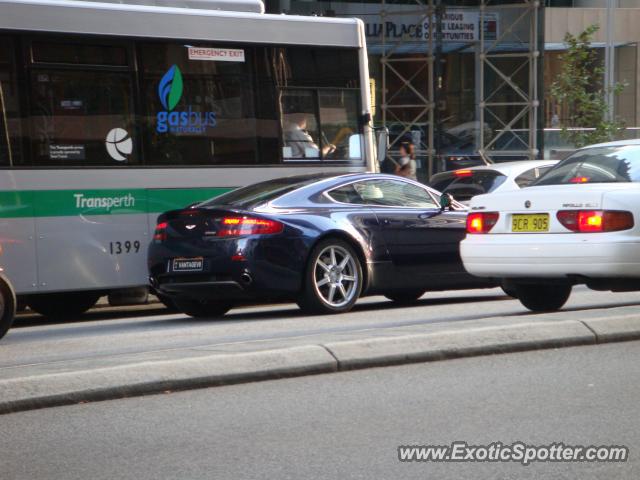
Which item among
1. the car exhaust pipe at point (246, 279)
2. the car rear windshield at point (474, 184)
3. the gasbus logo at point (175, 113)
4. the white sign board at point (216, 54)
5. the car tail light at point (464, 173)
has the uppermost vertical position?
the white sign board at point (216, 54)

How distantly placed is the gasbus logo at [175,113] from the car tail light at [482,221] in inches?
149

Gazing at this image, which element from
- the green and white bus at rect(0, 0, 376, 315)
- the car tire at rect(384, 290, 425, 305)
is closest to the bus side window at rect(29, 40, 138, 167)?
the green and white bus at rect(0, 0, 376, 315)

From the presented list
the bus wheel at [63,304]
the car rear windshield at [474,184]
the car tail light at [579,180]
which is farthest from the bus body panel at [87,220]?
the car tail light at [579,180]

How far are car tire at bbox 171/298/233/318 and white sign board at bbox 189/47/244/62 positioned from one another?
2656 mm

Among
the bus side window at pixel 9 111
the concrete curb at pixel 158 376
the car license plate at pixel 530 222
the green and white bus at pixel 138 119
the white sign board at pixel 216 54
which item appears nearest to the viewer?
the concrete curb at pixel 158 376

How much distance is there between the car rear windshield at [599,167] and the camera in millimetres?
9891

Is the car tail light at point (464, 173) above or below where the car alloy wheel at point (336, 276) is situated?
above

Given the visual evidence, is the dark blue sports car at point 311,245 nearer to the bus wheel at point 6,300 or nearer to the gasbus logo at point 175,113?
the gasbus logo at point 175,113

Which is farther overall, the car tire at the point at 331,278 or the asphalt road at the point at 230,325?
A: the car tire at the point at 331,278

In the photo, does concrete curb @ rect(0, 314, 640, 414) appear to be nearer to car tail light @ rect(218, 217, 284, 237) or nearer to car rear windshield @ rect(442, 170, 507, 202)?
Answer: car tail light @ rect(218, 217, 284, 237)

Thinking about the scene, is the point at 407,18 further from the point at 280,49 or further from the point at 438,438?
the point at 438,438

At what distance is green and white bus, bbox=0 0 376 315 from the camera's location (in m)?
12.0

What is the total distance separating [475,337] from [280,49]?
20.3 ft

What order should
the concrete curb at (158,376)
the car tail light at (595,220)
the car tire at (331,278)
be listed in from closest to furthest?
the concrete curb at (158,376), the car tail light at (595,220), the car tire at (331,278)
